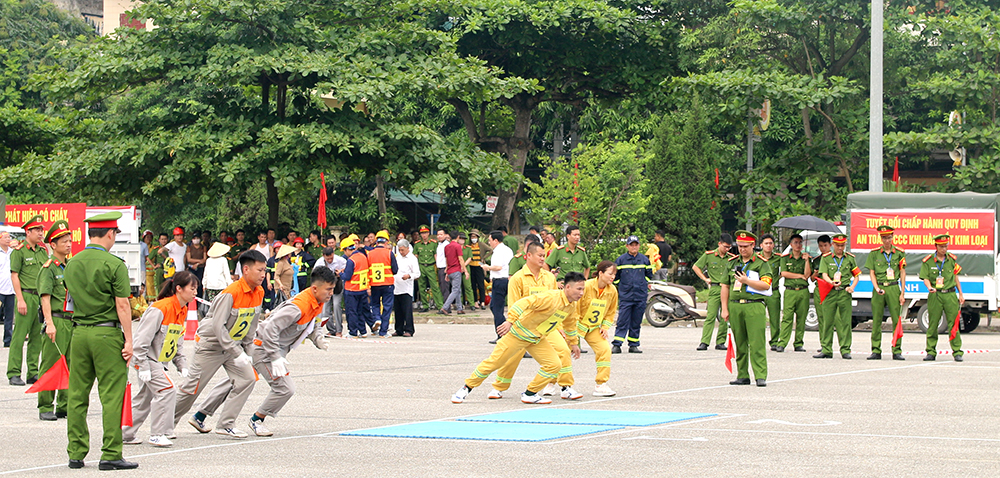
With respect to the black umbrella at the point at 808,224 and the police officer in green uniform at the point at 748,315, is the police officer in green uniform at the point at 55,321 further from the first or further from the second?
the black umbrella at the point at 808,224

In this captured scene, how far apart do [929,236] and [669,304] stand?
5110mm

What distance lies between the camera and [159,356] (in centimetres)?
952

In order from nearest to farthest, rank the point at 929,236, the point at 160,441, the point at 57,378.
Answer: the point at 57,378 → the point at 160,441 → the point at 929,236

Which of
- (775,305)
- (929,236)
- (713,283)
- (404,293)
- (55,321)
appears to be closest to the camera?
(55,321)

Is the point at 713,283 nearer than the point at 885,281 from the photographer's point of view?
No

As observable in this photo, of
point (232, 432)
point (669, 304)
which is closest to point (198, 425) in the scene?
point (232, 432)

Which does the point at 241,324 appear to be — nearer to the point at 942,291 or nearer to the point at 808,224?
the point at 942,291

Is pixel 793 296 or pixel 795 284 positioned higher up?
pixel 795 284

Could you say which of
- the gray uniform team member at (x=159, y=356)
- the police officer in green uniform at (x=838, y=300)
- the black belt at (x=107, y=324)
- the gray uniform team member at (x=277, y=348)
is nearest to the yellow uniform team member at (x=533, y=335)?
the gray uniform team member at (x=277, y=348)

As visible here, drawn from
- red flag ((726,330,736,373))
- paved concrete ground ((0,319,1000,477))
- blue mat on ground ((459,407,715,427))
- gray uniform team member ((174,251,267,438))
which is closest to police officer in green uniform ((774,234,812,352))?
paved concrete ground ((0,319,1000,477))

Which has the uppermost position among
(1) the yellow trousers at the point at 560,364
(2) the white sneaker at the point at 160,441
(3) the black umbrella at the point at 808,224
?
(3) the black umbrella at the point at 808,224

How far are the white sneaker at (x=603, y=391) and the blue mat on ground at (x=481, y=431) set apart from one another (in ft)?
7.48

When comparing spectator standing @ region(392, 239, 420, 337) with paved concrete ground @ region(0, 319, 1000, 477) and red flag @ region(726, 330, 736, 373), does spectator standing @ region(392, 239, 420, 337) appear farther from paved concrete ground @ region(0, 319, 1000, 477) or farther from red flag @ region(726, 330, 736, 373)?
red flag @ region(726, 330, 736, 373)

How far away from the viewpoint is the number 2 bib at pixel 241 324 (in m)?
9.70
